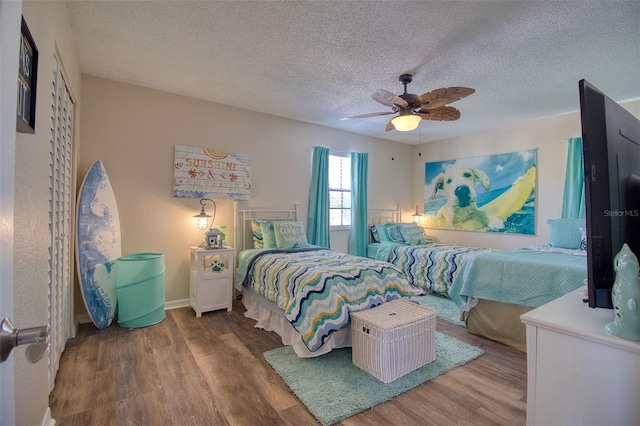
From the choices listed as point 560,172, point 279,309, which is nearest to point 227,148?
point 279,309

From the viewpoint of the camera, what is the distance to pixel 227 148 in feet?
12.4

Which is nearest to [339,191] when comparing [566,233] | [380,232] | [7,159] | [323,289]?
[380,232]

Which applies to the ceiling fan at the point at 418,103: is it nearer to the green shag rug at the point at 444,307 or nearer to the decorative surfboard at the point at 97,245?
the green shag rug at the point at 444,307

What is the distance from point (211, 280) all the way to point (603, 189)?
10.7 feet

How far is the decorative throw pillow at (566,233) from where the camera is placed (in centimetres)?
338

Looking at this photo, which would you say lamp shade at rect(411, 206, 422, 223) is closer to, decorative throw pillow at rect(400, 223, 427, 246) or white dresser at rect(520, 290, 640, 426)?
decorative throw pillow at rect(400, 223, 427, 246)

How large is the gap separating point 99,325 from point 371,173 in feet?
14.4

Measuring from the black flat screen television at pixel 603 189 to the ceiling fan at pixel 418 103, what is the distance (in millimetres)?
1538

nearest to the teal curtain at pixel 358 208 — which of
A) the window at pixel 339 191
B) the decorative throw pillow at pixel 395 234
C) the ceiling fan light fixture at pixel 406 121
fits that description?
the window at pixel 339 191

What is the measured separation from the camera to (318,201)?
4508 mm

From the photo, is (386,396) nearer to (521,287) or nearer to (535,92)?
(521,287)

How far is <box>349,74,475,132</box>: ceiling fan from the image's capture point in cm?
238

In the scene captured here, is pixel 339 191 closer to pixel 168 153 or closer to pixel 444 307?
pixel 444 307

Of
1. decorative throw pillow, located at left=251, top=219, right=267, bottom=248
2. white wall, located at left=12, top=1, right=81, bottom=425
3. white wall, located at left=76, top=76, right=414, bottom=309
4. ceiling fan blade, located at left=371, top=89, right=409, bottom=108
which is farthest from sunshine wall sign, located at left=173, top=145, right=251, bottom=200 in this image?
ceiling fan blade, located at left=371, top=89, right=409, bottom=108
